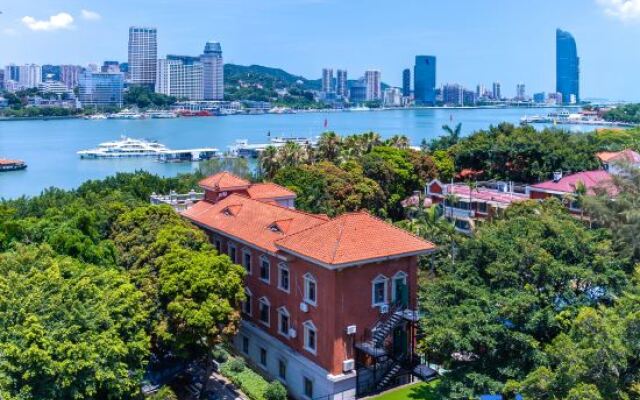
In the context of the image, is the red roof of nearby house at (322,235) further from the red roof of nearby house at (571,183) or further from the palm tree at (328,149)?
the palm tree at (328,149)

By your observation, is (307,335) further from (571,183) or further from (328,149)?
(328,149)

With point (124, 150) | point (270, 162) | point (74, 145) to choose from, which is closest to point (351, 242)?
point (270, 162)

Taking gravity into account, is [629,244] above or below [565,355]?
above

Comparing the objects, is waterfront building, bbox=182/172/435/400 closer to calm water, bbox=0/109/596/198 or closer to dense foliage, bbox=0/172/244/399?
dense foliage, bbox=0/172/244/399

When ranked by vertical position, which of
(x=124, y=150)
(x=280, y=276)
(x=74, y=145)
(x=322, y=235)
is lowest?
(x=280, y=276)

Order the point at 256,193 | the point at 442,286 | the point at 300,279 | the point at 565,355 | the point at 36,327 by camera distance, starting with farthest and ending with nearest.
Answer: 1. the point at 256,193
2. the point at 300,279
3. the point at 442,286
4. the point at 36,327
5. the point at 565,355

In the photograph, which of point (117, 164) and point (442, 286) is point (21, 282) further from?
point (117, 164)

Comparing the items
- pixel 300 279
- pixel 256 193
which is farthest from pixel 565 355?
pixel 256 193

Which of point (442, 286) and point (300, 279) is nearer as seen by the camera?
point (442, 286)
